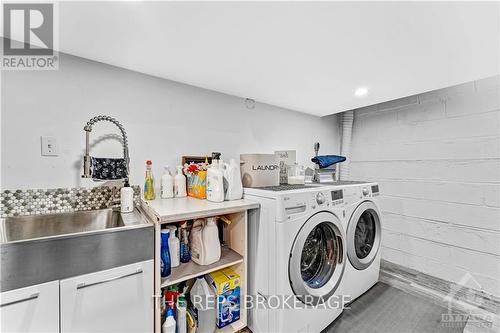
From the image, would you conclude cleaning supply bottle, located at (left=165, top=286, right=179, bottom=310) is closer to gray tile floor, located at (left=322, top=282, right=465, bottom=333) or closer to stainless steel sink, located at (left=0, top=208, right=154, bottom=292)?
stainless steel sink, located at (left=0, top=208, right=154, bottom=292)

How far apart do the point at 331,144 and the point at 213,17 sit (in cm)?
251

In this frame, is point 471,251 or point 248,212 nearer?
point 248,212

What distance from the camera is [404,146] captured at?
2.46 m

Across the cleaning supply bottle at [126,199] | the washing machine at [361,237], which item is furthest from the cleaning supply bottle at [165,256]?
the washing machine at [361,237]

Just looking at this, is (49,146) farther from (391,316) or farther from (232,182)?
(391,316)

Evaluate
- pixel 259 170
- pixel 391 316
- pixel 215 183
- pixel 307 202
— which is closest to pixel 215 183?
pixel 215 183

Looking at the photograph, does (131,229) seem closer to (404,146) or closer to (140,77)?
(140,77)

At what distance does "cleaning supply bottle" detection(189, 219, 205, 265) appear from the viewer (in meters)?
1.37

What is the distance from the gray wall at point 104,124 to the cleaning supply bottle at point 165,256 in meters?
0.57

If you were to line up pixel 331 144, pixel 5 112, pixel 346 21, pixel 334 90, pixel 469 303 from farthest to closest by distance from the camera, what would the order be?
pixel 331 144 < pixel 334 90 < pixel 469 303 < pixel 5 112 < pixel 346 21

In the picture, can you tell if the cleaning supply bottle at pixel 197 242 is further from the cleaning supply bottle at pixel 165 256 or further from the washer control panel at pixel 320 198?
the washer control panel at pixel 320 198

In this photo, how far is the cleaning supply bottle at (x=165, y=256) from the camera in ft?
4.04

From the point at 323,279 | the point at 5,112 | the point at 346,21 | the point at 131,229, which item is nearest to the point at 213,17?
the point at 346,21

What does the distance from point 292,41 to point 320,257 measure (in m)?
1.53
